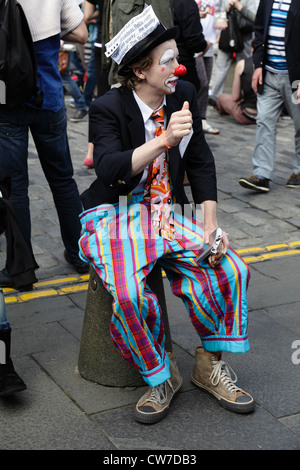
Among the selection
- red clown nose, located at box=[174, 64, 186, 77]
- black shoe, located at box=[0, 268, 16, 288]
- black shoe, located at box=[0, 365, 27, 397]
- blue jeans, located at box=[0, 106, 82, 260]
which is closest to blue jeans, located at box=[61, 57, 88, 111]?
blue jeans, located at box=[0, 106, 82, 260]

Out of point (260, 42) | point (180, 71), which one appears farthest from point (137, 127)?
point (260, 42)

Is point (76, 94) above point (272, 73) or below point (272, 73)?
below

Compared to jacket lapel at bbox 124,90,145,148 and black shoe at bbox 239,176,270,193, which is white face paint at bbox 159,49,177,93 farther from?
black shoe at bbox 239,176,270,193

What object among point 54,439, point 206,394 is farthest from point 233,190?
point 54,439

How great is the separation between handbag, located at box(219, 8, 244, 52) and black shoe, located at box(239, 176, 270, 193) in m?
4.32

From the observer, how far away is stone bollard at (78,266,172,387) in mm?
3443

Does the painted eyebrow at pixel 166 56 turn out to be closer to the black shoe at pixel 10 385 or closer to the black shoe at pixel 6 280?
the black shoe at pixel 10 385

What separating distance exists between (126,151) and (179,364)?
Answer: 3.91ft

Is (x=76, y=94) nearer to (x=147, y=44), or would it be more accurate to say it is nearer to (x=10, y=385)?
(x=147, y=44)

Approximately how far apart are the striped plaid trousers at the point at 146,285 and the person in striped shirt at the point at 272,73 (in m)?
3.51

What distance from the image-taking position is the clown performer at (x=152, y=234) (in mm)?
3148

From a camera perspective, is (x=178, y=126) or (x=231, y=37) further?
(x=231, y=37)

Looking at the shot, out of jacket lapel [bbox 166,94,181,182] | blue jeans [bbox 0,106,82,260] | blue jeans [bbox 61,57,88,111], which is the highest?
jacket lapel [bbox 166,94,181,182]

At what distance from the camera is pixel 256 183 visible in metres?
6.81
